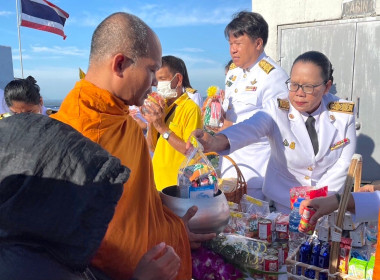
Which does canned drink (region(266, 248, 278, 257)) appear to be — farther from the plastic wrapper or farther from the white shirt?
the white shirt

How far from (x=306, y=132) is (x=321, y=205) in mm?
816

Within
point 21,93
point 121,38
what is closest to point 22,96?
point 21,93

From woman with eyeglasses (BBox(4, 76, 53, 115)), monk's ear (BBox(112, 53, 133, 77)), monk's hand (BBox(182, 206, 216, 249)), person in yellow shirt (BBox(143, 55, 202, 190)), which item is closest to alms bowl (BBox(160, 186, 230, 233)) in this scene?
monk's hand (BBox(182, 206, 216, 249))

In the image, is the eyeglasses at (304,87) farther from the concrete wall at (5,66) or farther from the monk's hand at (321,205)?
the concrete wall at (5,66)

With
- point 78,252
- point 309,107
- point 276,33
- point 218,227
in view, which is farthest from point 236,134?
point 276,33

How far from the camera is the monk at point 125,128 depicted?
1178 millimetres

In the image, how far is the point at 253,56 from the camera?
3.24 meters

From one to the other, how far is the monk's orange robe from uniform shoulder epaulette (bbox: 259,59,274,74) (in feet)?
6.36

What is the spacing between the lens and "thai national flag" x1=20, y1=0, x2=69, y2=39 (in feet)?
27.9

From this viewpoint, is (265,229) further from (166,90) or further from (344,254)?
(166,90)

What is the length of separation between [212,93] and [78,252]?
3.06 metres

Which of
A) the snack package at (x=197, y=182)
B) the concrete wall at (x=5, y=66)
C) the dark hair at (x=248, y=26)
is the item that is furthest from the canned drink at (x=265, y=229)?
the concrete wall at (x=5, y=66)

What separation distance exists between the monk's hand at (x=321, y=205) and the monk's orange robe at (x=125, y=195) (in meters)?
0.68

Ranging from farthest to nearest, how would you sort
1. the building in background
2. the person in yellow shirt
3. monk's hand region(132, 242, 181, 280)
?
the building in background → the person in yellow shirt → monk's hand region(132, 242, 181, 280)
